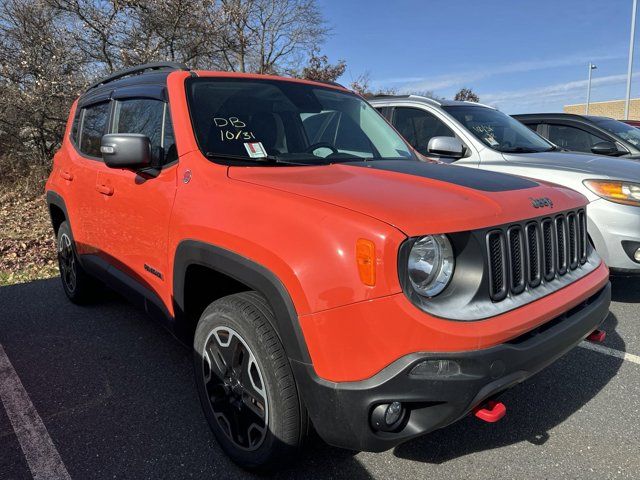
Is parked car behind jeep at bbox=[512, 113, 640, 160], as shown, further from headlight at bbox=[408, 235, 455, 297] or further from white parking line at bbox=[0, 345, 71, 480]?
white parking line at bbox=[0, 345, 71, 480]

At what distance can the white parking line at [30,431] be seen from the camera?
2.37 metres

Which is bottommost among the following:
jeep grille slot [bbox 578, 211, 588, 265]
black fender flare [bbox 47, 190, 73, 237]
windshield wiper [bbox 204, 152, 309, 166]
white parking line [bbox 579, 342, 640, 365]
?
white parking line [bbox 579, 342, 640, 365]

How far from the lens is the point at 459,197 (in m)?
2.05

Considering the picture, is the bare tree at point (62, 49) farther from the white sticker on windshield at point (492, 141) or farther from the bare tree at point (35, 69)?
the white sticker on windshield at point (492, 141)

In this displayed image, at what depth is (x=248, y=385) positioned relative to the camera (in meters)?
2.20

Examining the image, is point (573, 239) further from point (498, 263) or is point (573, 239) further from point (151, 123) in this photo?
point (151, 123)

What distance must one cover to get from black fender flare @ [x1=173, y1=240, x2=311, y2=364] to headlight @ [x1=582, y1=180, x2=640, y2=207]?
3.43m

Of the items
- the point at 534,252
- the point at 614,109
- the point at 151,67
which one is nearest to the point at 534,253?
the point at 534,252

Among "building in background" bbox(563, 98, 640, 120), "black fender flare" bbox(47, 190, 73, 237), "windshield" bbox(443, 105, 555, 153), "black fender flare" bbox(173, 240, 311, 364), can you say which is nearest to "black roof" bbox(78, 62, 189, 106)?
"black fender flare" bbox(47, 190, 73, 237)

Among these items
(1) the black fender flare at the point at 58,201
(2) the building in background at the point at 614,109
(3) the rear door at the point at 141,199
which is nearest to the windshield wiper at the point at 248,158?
→ (3) the rear door at the point at 141,199

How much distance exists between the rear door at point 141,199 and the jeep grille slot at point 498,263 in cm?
164

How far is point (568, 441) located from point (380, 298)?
1.57m

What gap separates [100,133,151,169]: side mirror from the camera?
260 cm

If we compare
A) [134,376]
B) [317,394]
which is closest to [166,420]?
[134,376]
